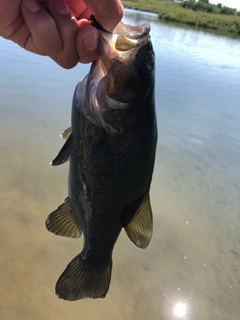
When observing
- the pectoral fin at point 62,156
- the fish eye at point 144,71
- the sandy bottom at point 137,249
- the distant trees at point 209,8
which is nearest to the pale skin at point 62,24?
the fish eye at point 144,71

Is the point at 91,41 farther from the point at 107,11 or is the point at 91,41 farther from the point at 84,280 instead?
the point at 84,280

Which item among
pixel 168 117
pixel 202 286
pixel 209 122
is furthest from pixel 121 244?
pixel 209 122

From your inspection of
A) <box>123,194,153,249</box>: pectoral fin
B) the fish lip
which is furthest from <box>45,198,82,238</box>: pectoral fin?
the fish lip

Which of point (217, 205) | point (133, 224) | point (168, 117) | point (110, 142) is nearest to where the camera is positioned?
point (110, 142)

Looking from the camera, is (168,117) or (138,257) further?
(168,117)

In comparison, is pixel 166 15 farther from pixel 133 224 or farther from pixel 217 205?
pixel 133 224

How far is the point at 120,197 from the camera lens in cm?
170

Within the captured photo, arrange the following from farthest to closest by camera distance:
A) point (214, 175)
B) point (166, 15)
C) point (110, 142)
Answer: point (166, 15)
point (214, 175)
point (110, 142)

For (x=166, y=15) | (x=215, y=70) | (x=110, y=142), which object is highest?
(x=110, y=142)

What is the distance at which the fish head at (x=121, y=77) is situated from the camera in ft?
4.86

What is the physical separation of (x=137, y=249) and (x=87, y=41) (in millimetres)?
2973

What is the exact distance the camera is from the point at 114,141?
5.22 feet

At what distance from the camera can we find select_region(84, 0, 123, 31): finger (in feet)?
4.54

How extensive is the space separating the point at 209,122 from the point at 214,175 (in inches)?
91.2
